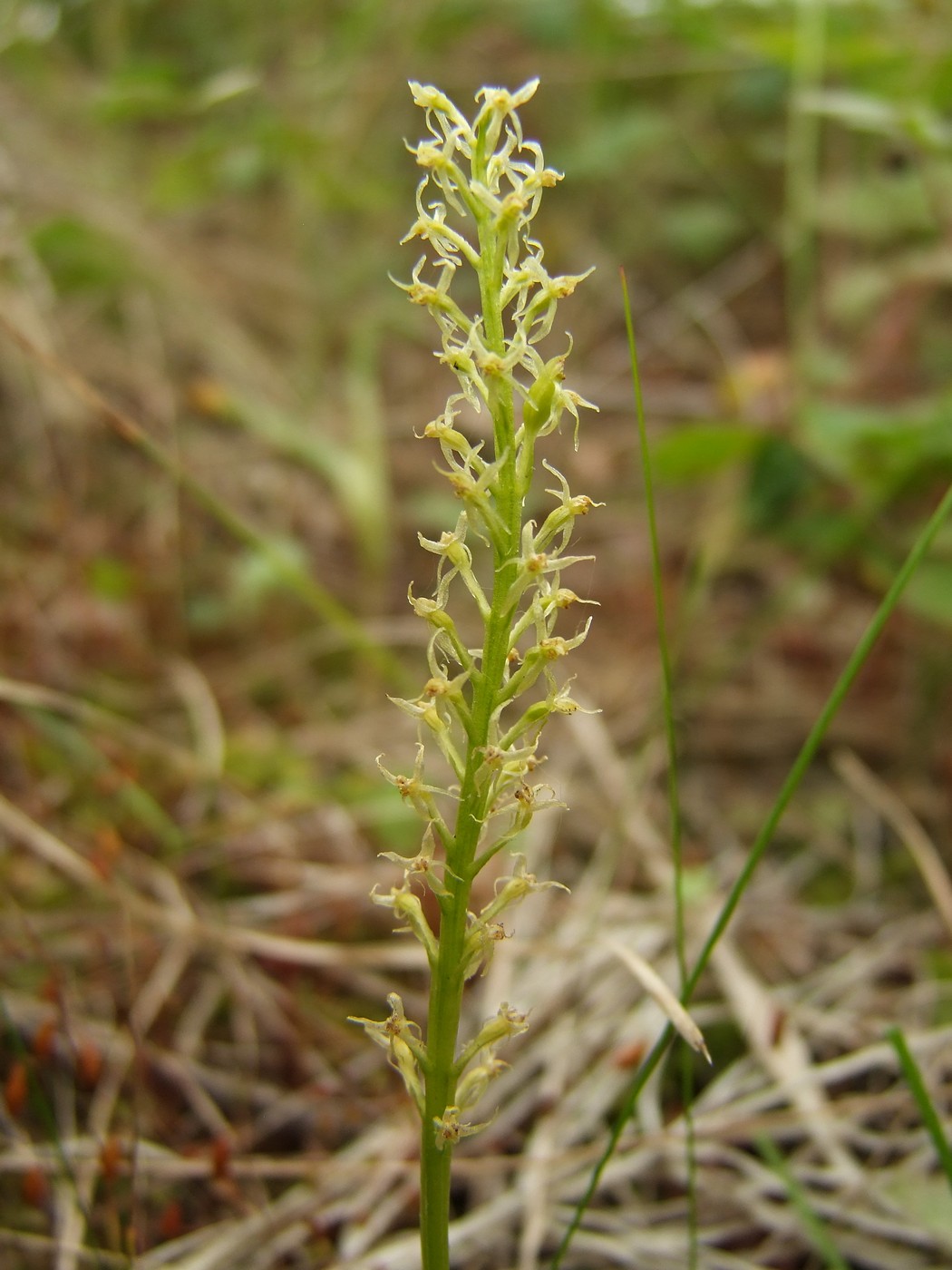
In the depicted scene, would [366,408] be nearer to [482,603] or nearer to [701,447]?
[701,447]

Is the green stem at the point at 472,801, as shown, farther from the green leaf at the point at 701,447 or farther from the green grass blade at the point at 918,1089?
the green leaf at the point at 701,447

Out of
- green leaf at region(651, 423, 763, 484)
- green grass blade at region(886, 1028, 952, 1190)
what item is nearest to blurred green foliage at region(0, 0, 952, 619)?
green leaf at region(651, 423, 763, 484)

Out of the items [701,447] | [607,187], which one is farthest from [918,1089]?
[607,187]

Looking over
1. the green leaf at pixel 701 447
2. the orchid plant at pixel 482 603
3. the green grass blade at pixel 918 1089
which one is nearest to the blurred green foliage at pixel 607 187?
the green leaf at pixel 701 447

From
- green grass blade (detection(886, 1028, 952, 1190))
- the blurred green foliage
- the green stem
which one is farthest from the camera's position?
the blurred green foliage

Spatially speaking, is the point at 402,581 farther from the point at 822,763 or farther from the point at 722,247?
the point at 722,247

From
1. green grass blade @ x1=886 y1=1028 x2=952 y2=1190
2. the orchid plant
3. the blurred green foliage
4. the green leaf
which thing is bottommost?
green grass blade @ x1=886 y1=1028 x2=952 y2=1190

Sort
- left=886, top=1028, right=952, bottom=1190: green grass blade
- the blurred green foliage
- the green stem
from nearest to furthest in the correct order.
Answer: the green stem → left=886, top=1028, right=952, bottom=1190: green grass blade → the blurred green foliage

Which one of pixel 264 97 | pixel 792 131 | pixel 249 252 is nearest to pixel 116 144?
pixel 249 252

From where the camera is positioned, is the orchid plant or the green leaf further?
the green leaf

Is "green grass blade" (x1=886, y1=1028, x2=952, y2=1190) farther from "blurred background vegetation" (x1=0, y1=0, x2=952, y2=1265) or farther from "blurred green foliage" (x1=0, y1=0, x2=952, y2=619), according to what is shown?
"blurred green foliage" (x1=0, y1=0, x2=952, y2=619)
